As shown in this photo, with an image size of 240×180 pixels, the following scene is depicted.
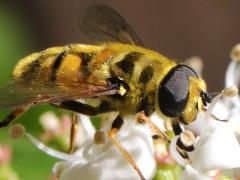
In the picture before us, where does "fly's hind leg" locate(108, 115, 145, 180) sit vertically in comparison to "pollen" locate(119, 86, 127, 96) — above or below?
below

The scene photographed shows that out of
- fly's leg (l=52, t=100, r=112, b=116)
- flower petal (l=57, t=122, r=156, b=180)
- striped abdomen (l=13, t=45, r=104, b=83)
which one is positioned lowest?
flower petal (l=57, t=122, r=156, b=180)

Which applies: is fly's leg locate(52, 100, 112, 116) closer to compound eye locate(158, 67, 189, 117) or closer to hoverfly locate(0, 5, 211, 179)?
hoverfly locate(0, 5, 211, 179)

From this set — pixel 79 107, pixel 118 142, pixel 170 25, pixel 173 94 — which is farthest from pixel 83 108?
pixel 170 25

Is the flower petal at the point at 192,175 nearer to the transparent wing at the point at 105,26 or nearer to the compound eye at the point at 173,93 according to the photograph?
the compound eye at the point at 173,93

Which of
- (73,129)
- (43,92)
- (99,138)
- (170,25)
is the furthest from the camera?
(170,25)

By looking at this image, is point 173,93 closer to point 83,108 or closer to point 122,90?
point 122,90

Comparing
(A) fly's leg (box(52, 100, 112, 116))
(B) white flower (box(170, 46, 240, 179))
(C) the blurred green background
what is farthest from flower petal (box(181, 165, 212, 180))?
(C) the blurred green background

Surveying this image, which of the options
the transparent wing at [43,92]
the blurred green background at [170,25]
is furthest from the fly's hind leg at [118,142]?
the blurred green background at [170,25]

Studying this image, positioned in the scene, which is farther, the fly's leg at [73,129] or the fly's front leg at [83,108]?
the fly's leg at [73,129]
